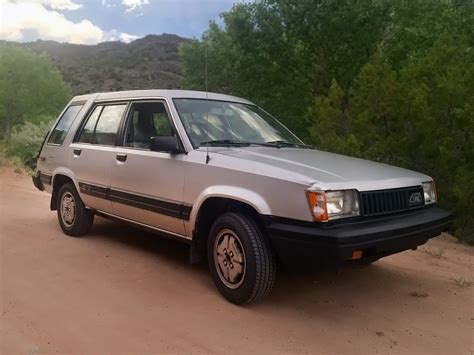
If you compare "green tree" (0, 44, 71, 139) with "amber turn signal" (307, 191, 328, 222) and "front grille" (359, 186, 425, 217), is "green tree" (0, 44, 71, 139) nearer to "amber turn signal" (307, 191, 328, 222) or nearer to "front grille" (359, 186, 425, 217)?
"front grille" (359, 186, 425, 217)

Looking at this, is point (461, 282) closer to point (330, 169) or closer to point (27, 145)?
point (330, 169)

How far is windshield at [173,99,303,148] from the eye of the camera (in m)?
4.56

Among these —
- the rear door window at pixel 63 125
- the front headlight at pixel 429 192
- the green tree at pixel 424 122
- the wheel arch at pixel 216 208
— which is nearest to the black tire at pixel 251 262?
the wheel arch at pixel 216 208

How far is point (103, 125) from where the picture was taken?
561 centimetres

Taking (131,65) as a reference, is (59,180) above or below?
below

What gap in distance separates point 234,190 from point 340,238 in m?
0.97

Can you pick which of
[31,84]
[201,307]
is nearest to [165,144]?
[201,307]

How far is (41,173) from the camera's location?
21.6ft

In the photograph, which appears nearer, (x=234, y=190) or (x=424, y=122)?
(x=234, y=190)

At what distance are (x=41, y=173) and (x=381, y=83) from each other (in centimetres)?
551

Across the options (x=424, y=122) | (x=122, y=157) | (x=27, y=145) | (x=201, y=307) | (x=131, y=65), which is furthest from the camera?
(x=131, y=65)

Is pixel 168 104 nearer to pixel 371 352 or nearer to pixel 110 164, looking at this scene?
pixel 110 164

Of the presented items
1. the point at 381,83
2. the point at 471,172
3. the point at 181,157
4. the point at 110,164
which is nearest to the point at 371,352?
the point at 181,157

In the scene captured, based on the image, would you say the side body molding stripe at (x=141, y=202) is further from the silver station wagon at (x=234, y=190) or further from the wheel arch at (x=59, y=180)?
the wheel arch at (x=59, y=180)
